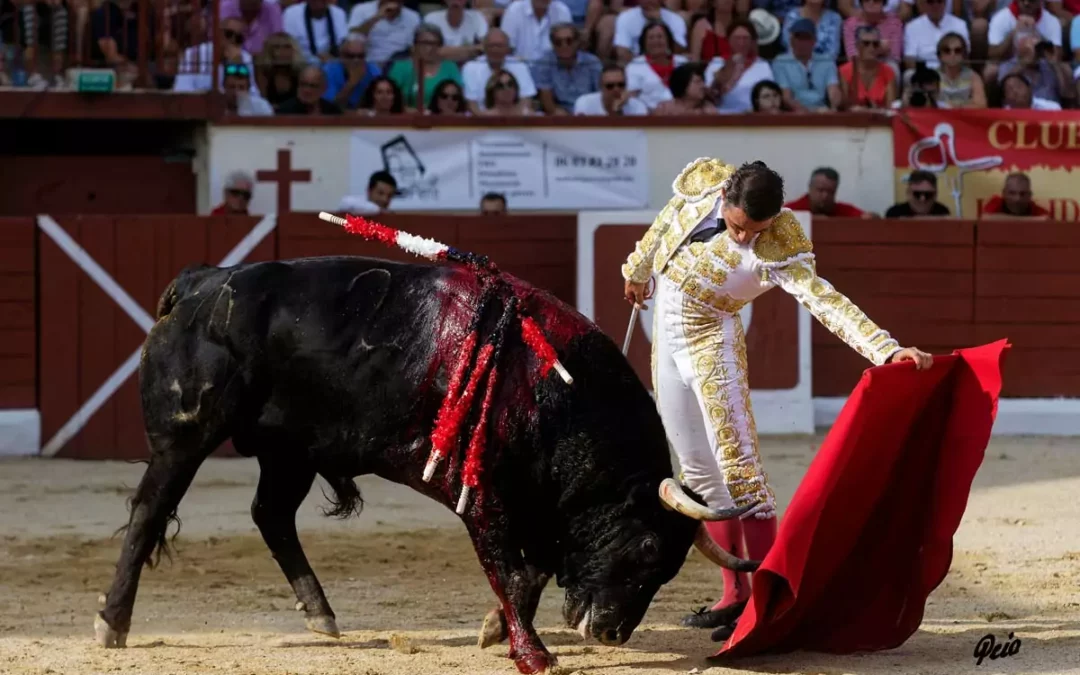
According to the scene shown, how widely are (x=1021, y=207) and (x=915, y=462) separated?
518 centimetres

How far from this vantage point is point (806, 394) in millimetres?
8531

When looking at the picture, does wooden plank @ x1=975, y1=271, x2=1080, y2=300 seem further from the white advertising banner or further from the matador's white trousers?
the matador's white trousers

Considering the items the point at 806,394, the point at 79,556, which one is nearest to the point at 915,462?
the point at 79,556

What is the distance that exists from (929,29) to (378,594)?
609 centimetres

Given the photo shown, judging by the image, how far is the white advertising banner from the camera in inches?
356

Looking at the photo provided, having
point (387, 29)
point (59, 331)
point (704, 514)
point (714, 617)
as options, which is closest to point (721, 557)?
point (704, 514)

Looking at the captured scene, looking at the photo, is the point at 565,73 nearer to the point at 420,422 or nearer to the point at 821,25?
the point at 821,25

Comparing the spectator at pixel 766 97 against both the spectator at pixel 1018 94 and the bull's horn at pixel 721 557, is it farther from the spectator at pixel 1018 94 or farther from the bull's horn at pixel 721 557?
the bull's horn at pixel 721 557

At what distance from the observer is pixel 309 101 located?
9.09 metres

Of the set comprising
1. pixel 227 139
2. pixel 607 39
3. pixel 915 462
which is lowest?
pixel 915 462

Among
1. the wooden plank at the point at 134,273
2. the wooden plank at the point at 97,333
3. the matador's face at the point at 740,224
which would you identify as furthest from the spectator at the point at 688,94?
the matador's face at the point at 740,224

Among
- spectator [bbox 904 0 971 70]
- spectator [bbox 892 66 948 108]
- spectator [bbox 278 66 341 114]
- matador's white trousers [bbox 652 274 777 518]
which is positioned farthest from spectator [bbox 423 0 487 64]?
matador's white trousers [bbox 652 274 777 518]

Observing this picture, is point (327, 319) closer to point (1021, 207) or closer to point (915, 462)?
point (915, 462)

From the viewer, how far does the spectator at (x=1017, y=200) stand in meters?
8.90
